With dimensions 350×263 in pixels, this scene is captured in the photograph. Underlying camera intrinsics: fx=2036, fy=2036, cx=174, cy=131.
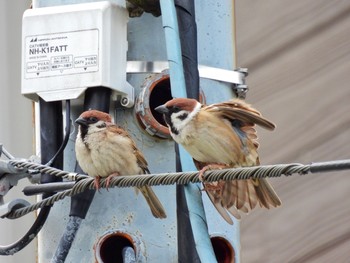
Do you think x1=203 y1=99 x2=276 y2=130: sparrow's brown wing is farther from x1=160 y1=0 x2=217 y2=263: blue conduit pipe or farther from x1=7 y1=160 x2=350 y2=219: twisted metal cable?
x1=7 y1=160 x2=350 y2=219: twisted metal cable

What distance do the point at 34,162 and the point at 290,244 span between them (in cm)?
354

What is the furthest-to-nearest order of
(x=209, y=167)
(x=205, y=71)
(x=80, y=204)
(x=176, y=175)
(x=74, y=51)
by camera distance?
(x=205, y=71), (x=74, y=51), (x=80, y=204), (x=209, y=167), (x=176, y=175)

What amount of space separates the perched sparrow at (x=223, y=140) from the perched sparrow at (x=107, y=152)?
0.24 metres

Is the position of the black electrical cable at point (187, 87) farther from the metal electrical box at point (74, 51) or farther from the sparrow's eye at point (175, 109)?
the metal electrical box at point (74, 51)

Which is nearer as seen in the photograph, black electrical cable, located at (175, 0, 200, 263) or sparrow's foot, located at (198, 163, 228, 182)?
sparrow's foot, located at (198, 163, 228, 182)

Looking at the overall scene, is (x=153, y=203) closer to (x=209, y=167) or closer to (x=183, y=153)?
(x=183, y=153)

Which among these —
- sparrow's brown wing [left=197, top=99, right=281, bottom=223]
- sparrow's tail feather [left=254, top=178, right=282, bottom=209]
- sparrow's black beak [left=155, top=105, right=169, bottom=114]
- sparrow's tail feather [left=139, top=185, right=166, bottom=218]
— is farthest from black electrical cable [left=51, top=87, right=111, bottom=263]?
sparrow's tail feather [left=254, top=178, right=282, bottom=209]

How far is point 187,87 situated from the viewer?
7.18m

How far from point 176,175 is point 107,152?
72 cm

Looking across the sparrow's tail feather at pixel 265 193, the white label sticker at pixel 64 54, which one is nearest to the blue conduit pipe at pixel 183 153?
the sparrow's tail feather at pixel 265 193

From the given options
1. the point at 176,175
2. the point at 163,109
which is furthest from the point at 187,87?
the point at 176,175

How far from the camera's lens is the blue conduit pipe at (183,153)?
698cm

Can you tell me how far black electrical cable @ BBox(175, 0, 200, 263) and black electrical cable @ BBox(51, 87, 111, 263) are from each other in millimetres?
347

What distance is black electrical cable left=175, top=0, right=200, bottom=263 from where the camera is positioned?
7148 millimetres
